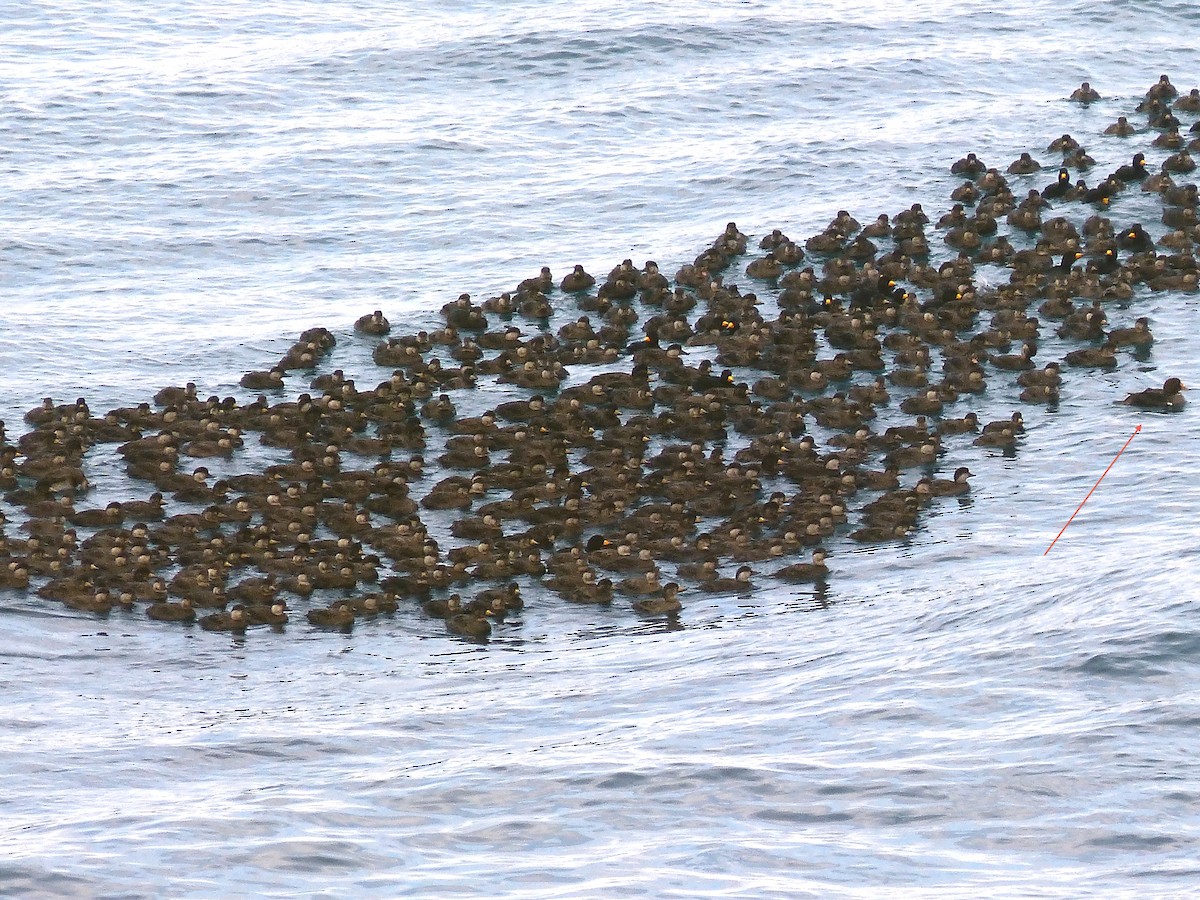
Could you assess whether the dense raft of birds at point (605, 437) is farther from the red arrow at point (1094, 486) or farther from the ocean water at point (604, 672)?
the red arrow at point (1094, 486)

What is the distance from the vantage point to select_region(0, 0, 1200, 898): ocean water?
56.6 ft

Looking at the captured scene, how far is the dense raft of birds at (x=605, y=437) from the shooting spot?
73.6 feet

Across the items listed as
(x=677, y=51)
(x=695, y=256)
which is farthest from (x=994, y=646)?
(x=677, y=51)

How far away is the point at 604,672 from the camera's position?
2078cm

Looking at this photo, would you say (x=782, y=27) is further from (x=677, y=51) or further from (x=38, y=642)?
(x=38, y=642)

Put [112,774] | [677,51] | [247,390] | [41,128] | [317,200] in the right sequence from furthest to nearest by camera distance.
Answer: [677,51]
[41,128]
[317,200]
[247,390]
[112,774]

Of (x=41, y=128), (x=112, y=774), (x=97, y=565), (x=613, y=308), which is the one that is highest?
(x=41, y=128)

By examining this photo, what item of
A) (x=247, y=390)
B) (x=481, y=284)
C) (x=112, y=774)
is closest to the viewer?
(x=112, y=774)

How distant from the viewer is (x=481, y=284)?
3556 cm

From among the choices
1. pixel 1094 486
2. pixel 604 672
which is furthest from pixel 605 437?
pixel 1094 486

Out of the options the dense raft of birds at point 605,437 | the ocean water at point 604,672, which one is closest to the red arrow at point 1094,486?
the ocean water at point 604,672

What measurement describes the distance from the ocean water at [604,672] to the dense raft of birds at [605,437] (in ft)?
1.68

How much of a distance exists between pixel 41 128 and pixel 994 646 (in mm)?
34469

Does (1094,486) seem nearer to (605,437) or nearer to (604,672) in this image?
(605,437)
